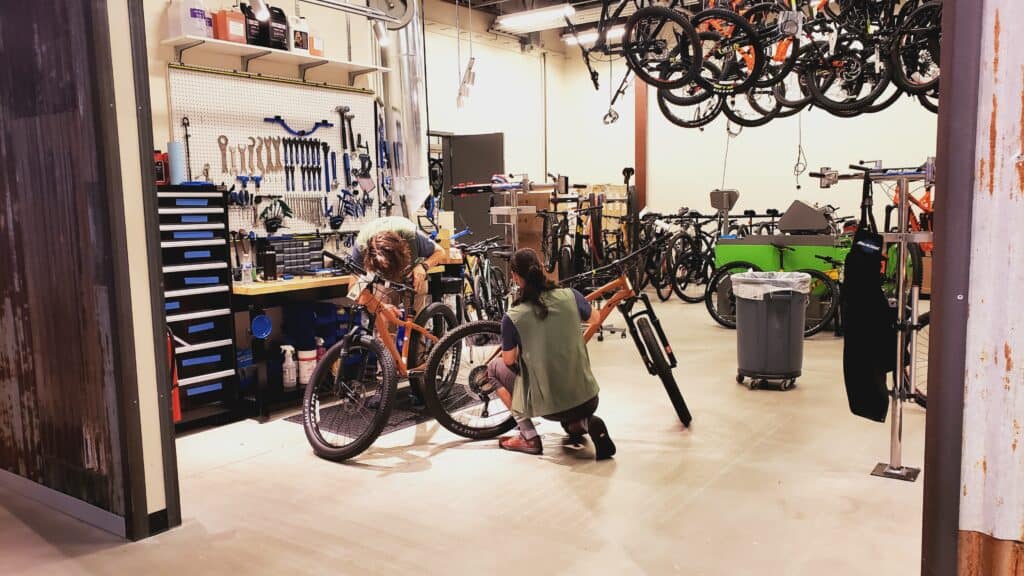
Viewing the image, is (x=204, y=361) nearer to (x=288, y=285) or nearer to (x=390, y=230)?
(x=288, y=285)

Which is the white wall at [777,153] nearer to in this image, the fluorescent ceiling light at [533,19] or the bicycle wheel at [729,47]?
the fluorescent ceiling light at [533,19]

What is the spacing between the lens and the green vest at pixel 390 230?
4574 millimetres

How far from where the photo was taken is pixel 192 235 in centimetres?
452

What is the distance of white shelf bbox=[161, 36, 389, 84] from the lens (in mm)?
5172

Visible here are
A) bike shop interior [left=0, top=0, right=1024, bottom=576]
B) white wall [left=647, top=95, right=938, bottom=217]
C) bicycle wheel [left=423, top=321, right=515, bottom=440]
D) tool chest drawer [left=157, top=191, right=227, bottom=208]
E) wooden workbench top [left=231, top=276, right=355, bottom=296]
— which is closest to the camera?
Result: bike shop interior [left=0, top=0, right=1024, bottom=576]

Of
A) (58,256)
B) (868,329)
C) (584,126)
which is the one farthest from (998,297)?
(584,126)

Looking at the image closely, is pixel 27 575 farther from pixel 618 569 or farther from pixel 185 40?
pixel 185 40

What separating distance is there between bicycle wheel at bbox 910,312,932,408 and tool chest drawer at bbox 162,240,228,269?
3.80 meters

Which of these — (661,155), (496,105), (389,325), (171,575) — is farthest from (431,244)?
(661,155)

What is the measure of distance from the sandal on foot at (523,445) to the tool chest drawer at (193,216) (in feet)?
7.24

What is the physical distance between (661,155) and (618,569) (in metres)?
10.0

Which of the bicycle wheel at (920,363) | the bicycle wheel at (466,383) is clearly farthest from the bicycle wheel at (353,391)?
the bicycle wheel at (920,363)

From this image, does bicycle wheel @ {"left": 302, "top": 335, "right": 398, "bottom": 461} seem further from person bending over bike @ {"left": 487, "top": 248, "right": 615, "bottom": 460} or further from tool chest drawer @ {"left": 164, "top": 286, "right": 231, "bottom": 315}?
tool chest drawer @ {"left": 164, "top": 286, "right": 231, "bottom": 315}

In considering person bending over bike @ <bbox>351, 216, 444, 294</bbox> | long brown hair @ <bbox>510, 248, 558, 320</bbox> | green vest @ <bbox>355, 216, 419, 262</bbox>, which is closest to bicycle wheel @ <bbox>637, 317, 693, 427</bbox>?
long brown hair @ <bbox>510, 248, 558, 320</bbox>
